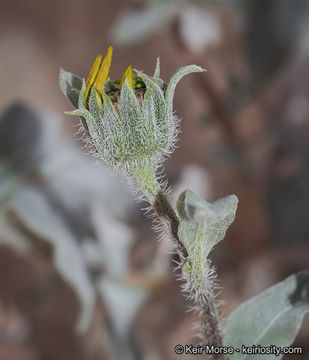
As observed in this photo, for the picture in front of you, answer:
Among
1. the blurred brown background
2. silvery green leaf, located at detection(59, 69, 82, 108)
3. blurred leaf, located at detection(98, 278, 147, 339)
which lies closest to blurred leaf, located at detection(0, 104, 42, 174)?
the blurred brown background

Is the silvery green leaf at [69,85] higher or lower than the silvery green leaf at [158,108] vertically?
higher

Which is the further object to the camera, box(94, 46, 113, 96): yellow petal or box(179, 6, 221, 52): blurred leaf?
box(179, 6, 221, 52): blurred leaf

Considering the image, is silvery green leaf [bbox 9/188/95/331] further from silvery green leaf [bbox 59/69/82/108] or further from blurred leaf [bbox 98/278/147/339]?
silvery green leaf [bbox 59/69/82/108]

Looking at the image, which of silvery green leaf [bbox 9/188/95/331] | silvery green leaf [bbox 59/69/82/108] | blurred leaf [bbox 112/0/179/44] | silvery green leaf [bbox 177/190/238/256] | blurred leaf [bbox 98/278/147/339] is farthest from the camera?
blurred leaf [bbox 112/0/179/44]

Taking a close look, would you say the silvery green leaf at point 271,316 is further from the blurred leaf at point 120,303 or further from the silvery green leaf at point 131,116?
the blurred leaf at point 120,303

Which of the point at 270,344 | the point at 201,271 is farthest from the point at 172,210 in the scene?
the point at 270,344

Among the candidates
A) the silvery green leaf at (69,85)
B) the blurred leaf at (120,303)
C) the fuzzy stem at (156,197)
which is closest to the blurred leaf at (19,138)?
the blurred leaf at (120,303)

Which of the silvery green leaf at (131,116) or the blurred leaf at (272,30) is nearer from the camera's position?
the silvery green leaf at (131,116)
